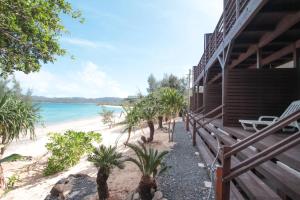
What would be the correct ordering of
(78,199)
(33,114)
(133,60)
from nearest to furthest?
(78,199) < (33,114) < (133,60)

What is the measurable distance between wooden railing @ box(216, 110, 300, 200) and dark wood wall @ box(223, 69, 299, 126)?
4.50m

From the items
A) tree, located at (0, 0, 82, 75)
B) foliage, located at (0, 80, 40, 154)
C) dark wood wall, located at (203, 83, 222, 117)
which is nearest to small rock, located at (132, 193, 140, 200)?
foliage, located at (0, 80, 40, 154)

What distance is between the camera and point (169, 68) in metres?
38.2

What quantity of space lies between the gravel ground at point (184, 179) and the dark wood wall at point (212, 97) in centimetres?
491

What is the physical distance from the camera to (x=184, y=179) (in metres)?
5.29

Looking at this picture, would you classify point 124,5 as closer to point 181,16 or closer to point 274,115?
point 181,16

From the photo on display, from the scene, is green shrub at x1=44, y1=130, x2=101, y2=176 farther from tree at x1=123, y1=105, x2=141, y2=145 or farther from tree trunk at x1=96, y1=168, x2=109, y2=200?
tree trunk at x1=96, y1=168, x2=109, y2=200

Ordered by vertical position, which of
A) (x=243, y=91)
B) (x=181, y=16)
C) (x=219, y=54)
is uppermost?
(x=181, y=16)

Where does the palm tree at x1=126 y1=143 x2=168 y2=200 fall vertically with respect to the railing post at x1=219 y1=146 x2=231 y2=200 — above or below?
below

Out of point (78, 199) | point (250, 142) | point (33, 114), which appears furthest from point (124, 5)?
point (250, 142)

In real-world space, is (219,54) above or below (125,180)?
above

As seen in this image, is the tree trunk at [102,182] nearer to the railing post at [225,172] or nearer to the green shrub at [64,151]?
the railing post at [225,172]

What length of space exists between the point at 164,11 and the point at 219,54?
3889 mm

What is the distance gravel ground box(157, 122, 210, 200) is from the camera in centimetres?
445
